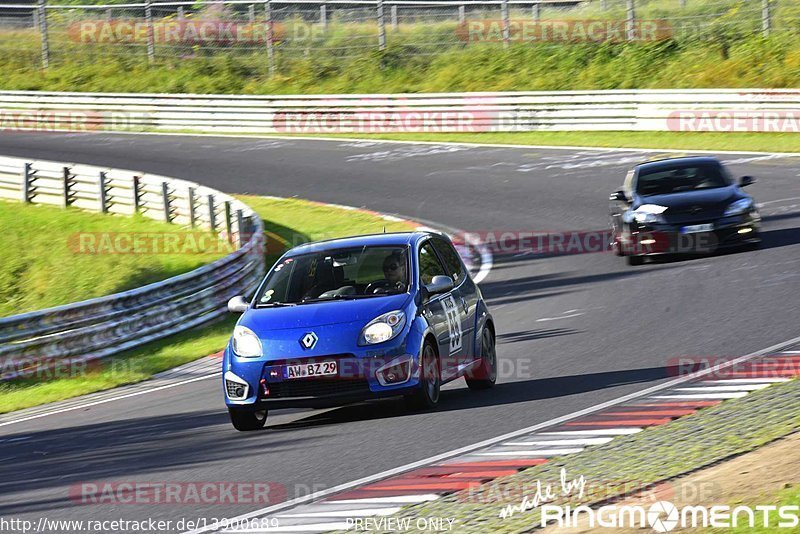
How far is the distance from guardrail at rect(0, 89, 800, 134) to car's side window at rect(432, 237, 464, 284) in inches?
805

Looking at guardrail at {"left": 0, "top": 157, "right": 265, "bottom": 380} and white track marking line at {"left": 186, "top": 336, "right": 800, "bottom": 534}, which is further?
guardrail at {"left": 0, "top": 157, "right": 265, "bottom": 380}

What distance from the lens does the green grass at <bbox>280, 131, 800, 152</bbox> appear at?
30.6m

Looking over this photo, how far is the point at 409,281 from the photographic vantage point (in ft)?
35.7

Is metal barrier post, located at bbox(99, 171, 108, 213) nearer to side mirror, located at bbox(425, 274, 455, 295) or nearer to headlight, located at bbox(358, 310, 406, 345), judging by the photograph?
side mirror, located at bbox(425, 274, 455, 295)

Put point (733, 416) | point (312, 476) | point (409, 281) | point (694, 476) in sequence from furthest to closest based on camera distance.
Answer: point (409, 281) → point (733, 416) → point (312, 476) → point (694, 476)

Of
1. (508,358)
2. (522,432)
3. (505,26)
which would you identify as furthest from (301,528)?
(505,26)

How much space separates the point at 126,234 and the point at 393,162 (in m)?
8.52

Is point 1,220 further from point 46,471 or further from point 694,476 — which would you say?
point 694,476

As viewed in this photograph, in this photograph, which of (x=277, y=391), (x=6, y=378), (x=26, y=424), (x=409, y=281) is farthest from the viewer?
(x=6, y=378)

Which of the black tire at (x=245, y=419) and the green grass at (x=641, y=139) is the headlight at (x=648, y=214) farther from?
the green grass at (x=641, y=139)

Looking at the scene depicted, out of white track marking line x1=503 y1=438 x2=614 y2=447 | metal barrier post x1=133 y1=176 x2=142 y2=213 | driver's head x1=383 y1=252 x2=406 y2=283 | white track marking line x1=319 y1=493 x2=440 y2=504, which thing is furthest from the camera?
metal barrier post x1=133 y1=176 x2=142 y2=213

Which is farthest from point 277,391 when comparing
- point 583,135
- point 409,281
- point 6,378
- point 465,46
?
point 465,46

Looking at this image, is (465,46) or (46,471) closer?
(46,471)

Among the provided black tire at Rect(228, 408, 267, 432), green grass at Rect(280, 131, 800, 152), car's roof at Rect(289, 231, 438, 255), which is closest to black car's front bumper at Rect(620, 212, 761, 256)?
car's roof at Rect(289, 231, 438, 255)
